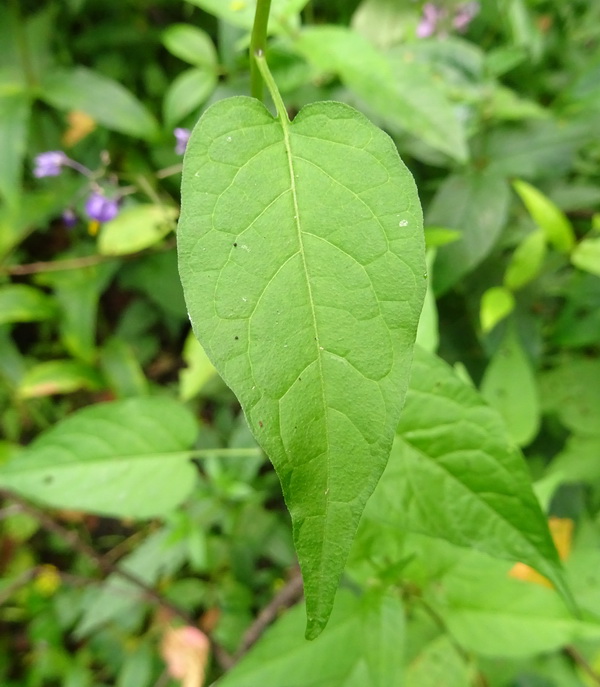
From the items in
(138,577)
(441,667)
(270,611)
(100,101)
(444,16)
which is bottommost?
(138,577)

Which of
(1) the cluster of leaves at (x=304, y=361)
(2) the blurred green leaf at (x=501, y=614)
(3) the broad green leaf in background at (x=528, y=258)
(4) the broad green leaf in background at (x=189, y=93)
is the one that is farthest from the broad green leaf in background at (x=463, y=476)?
(4) the broad green leaf in background at (x=189, y=93)

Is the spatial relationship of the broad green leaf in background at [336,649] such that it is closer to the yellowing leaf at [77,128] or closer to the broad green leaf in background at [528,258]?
the broad green leaf in background at [528,258]

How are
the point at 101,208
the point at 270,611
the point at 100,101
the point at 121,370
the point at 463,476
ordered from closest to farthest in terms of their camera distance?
the point at 463,476 < the point at 101,208 < the point at 270,611 < the point at 100,101 < the point at 121,370

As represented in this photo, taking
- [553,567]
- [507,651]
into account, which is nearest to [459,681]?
[507,651]

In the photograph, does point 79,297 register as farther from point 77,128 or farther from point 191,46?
point 191,46

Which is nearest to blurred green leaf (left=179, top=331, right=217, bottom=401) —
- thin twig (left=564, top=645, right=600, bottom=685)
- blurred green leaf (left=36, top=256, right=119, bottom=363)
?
blurred green leaf (left=36, top=256, right=119, bottom=363)

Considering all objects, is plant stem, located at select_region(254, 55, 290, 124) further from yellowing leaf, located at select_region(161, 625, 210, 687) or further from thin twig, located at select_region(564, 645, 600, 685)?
yellowing leaf, located at select_region(161, 625, 210, 687)

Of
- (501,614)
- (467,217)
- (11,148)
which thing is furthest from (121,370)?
(501,614)
